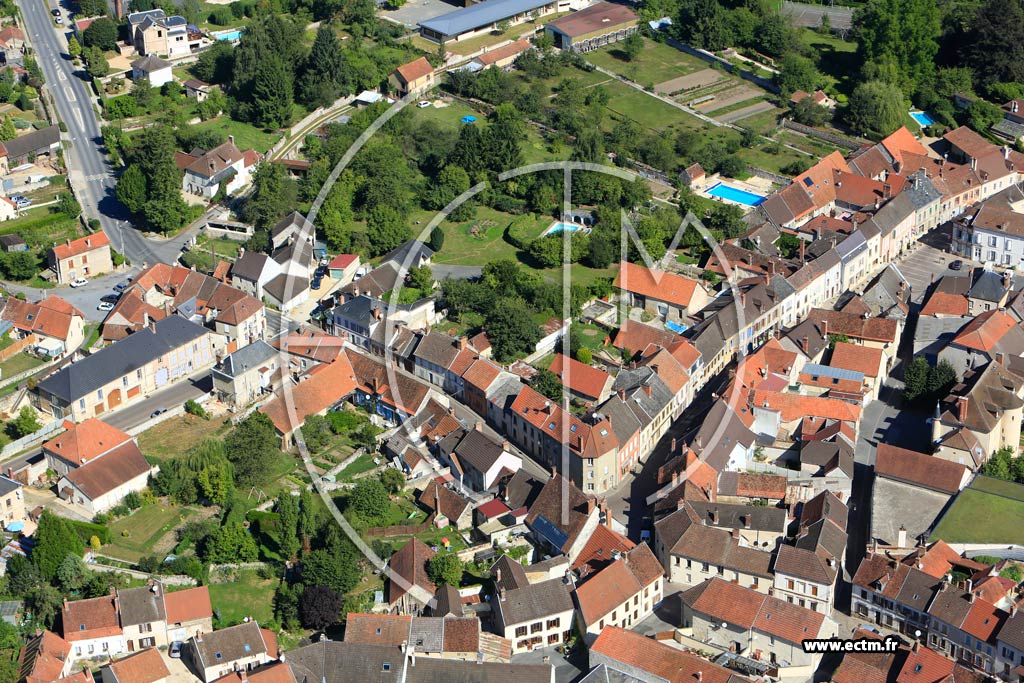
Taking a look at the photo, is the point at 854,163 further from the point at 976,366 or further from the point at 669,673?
the point at 669,673

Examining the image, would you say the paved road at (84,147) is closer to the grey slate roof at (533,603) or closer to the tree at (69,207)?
the tree at (69,207)

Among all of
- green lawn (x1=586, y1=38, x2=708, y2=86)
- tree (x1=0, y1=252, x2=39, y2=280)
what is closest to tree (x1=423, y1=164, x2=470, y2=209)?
green lawn (x1=586, y1=38, x2=708, y2=86)

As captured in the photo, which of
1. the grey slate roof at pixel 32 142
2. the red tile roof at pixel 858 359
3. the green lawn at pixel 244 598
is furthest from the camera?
the grey slate roof at pixel 32 142

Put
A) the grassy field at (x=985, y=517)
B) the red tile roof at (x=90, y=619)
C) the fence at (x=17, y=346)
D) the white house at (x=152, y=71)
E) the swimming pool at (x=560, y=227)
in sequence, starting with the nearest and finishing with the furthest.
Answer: the red tile roof at (x=90, y=619) < the grassy field at (x=985, y=517) < the fence at (x=17, y=346) < the swimming pool at (x=560, y=227) < the white house at (x=152, y=71)

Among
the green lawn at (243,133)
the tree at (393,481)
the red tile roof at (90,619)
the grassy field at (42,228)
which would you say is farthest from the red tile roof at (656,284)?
the red tile roof at (90,619)

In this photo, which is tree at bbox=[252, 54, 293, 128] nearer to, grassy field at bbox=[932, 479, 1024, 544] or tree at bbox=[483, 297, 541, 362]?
tree at bbox=[483, 297, 541, 362]

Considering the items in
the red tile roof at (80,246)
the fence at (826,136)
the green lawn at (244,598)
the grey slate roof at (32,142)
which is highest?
the grey slate roof at (32,142)
